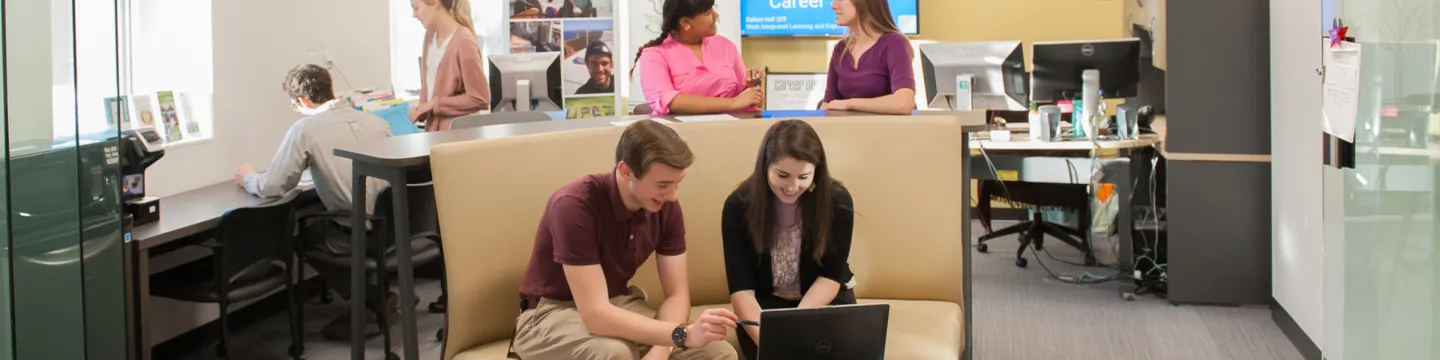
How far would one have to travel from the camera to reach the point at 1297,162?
450 cm

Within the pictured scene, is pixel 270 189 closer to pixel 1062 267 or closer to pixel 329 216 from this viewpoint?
pixel 329 216

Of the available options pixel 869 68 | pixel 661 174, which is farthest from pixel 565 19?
pixel 661 174

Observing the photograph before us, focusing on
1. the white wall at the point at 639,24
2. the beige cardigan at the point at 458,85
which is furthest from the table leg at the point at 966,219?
the white wall at the point at 639,24

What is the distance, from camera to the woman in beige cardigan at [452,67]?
5352 mm

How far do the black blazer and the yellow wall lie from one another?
5.16m

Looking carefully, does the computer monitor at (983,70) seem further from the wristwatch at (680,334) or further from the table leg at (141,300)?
the table leg at (141,300)

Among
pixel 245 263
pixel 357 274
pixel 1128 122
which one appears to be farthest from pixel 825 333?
pixel 1128 122

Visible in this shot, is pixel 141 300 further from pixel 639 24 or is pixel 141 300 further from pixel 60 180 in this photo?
pixel 639 24

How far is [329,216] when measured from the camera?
4.49m

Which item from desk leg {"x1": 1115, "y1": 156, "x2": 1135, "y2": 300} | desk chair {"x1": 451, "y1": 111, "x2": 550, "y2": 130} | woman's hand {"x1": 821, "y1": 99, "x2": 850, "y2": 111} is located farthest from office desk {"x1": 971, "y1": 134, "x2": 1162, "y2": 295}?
desk chair {"x1": 451, "y1": 111, "x2": 550, "y2": 130}

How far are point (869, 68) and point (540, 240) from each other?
1.63 m

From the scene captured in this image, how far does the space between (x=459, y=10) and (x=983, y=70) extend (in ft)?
→ 8.12

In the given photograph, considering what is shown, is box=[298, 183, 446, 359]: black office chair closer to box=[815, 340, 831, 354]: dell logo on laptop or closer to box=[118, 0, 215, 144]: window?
box=[118, 0, 215, 144]: window

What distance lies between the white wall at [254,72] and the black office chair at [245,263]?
0.77 m
